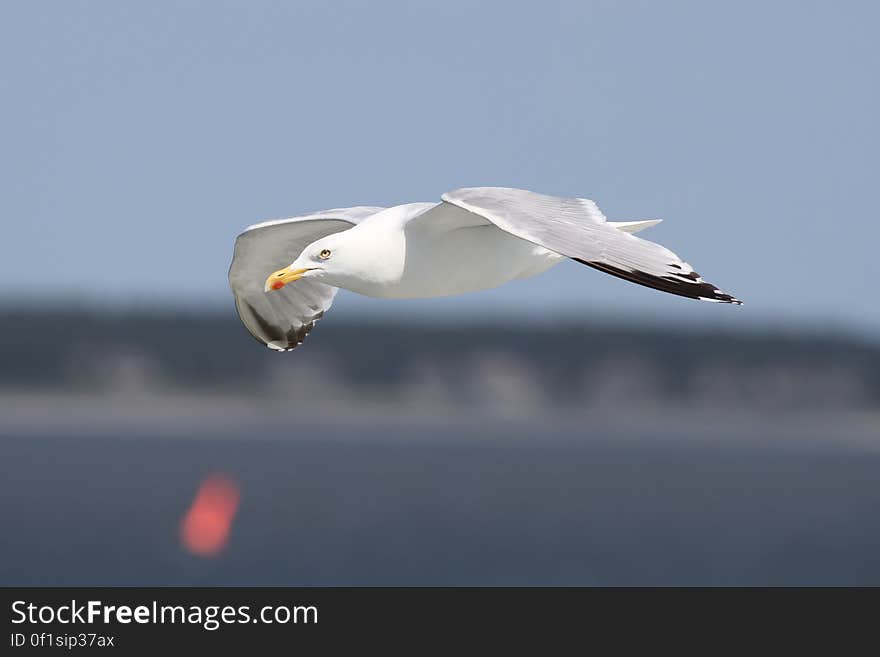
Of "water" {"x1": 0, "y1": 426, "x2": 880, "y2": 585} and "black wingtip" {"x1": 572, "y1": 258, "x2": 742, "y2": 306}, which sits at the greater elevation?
"water" {"x1": 0, "y1": 426, "x2": 880, "y2": 585}

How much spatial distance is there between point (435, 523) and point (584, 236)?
9373cm

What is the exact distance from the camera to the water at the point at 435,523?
→ 263 feet

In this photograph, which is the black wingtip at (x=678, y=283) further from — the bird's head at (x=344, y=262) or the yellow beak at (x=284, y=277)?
the yellow beak at (x=284, y=277)

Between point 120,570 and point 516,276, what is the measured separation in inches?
2517

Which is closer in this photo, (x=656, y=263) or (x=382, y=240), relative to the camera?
(x=656, y=263)

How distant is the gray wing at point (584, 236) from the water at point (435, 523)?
2283 inches

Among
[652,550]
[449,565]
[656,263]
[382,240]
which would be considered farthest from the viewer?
[652,550]

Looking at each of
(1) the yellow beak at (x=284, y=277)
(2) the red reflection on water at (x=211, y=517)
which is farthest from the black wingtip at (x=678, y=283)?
(2) the red reflection on water at (x=211, y=517)

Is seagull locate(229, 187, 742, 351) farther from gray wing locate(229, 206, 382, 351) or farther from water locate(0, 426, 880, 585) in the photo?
water locate(0, 426, 880, 585)

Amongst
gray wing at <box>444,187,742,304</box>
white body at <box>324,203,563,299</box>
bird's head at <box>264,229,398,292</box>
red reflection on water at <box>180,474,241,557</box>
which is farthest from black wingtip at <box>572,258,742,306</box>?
red reflection on water at <box>180,474,241,557</box>

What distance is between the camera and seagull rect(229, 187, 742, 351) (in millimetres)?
12992
